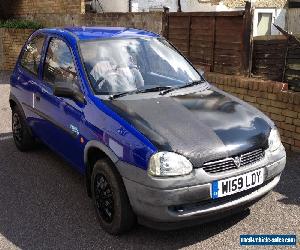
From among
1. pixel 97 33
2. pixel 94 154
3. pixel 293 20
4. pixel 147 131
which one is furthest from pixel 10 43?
pixel 147 131

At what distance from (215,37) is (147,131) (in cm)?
422

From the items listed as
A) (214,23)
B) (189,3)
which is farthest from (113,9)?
(214,23)

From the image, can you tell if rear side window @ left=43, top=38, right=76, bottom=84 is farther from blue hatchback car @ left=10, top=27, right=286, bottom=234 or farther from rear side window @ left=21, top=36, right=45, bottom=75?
rear side window @ left=21, top=36, right=45, bottom=75

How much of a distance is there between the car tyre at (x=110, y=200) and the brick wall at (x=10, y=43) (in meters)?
10.7

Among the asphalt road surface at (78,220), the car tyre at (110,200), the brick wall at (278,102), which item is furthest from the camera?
the brick wall at (278,102)

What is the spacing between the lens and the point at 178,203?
9.71 ft

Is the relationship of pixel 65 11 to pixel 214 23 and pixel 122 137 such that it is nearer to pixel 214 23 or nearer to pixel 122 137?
pixel 214 23

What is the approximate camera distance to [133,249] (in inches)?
129

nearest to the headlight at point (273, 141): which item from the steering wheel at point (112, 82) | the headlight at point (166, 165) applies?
the headlight at point (166, 165)

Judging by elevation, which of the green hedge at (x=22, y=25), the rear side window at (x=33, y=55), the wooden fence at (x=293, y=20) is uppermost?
the wooden fence at (x=293, y=20)

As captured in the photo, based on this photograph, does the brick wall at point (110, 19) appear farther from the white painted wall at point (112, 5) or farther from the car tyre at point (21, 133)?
the car tyre at point (21, 133)

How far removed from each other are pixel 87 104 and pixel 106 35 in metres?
1.06

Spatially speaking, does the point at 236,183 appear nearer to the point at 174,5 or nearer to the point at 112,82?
the point at 112,82

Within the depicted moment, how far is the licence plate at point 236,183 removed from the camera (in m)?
3.03
